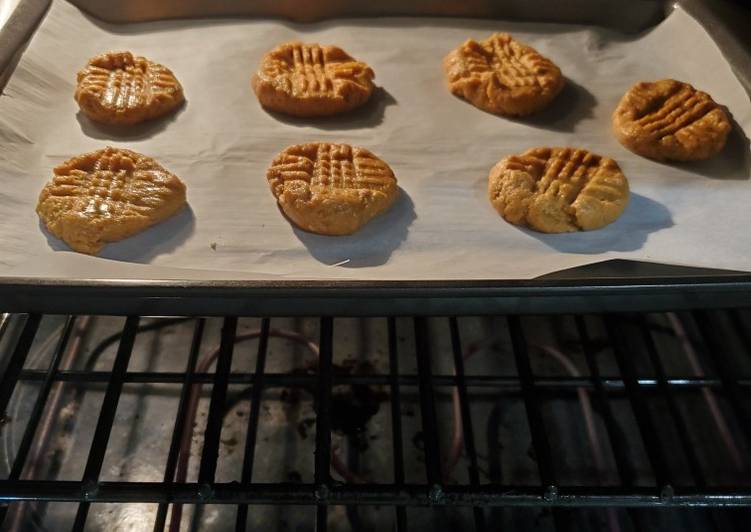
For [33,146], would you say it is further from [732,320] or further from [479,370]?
[732,320]

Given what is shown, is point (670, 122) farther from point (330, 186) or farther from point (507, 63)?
point (330, 186)

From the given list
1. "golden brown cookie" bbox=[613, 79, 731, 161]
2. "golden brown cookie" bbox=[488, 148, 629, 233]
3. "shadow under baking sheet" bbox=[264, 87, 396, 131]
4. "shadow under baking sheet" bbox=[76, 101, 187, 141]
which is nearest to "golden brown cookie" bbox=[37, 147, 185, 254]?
"shadow under baking sheet" bbox=[76, 101, 187, 141]

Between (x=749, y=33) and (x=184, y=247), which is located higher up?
(x=749, y=33)

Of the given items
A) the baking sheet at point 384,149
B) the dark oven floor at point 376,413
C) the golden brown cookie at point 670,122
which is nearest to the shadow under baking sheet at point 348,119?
the baking sheet at point 384,149

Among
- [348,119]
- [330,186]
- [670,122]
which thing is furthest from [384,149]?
Answer: [670,122]

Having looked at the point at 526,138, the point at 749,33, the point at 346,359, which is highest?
the point at 749,33

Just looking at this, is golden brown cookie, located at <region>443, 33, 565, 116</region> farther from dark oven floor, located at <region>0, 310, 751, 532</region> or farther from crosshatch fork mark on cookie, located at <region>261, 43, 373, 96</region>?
dark oven floor, located at <region>0, 310, 751, 532</region>

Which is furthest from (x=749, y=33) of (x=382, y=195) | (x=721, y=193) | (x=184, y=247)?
(x=184, y=247)
